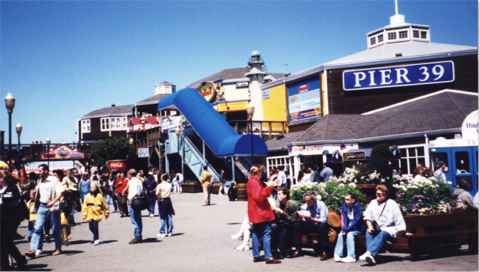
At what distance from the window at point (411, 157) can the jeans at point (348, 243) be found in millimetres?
15150

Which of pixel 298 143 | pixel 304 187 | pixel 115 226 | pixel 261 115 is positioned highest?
pixel 261 115

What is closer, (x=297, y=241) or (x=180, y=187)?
(x=297, y=241)

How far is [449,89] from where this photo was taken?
2991cm

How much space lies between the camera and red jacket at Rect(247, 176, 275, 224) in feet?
31.8

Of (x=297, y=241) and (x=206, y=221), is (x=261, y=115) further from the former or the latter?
(x=297, y=241)

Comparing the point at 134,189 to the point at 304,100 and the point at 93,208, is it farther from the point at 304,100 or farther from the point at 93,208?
the point at 304,100

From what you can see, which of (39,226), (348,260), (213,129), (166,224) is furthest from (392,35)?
(39,226)

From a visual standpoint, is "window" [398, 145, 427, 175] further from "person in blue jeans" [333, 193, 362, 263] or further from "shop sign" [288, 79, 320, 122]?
"person in blue jeans" [333, 193, 362, 263]

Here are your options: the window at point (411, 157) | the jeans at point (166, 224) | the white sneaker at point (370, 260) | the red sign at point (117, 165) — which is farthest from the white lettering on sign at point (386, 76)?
the red sign at point (117, 165)

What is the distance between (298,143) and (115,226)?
12.4 m

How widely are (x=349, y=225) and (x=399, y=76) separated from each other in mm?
22782

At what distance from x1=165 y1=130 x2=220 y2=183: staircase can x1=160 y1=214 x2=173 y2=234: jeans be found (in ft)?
66.8

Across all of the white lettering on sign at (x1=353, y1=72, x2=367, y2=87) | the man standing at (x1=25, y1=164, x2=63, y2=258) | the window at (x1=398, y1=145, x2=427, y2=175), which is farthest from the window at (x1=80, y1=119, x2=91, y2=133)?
the man standing at (x1=25, y1=164, x2=63, y2=258)

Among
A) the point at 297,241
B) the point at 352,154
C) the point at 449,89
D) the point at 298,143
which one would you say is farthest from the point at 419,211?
the point at 449,89
